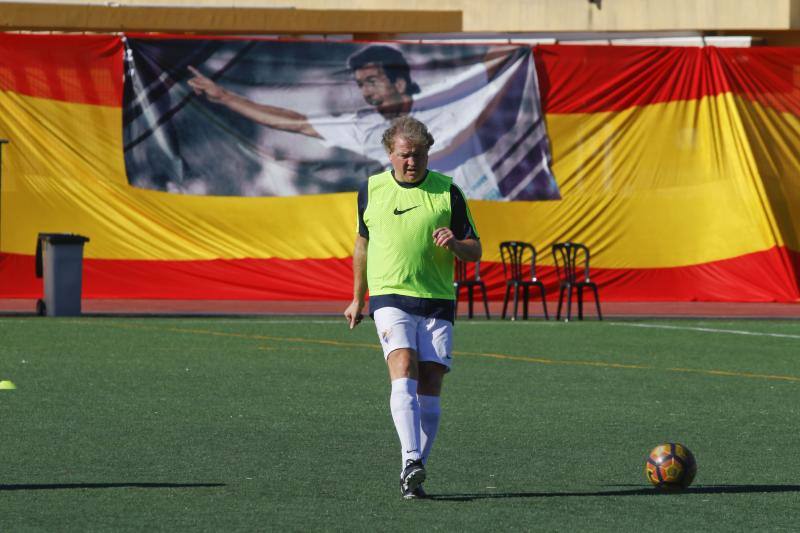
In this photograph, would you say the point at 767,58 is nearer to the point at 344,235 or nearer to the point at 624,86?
the point at 624,86

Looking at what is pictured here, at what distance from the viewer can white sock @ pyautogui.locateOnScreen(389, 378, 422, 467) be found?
7680 millimetres

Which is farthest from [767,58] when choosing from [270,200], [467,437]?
[467,437]

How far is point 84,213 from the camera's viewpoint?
24.8 metres

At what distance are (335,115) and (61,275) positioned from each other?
20.0ft

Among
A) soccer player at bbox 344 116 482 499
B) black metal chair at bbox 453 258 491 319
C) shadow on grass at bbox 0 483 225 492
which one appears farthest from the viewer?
black metal chair at bbox 453 258 491 319

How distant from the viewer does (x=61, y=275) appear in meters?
21.8

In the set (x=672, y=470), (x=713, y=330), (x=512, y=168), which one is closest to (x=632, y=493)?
(x=672, y=470)

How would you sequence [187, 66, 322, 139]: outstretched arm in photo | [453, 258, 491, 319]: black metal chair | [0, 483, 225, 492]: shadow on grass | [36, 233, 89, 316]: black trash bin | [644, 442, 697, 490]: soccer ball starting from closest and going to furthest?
[0, 483, 225, 492]: shadow on grass → [644, 442, 697, 490]: soccer ball → [36, 233, 89, 316]: black trash bin → [453, 258, 491, 319]: black metal chair → [187, 66, 322, 139]: outstretched arm in photo

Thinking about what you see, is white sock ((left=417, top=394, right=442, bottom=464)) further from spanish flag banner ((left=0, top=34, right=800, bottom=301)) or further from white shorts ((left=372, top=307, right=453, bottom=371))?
spanish flag banner ((left=0, top=34, right=800, bottom=301))

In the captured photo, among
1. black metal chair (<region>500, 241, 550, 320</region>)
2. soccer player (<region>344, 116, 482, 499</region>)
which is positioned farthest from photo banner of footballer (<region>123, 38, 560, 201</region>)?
soccer player (<region>344, 116, 482, 499</region>)

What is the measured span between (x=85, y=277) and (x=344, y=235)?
13.8 feet

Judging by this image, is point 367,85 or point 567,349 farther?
point 367,85

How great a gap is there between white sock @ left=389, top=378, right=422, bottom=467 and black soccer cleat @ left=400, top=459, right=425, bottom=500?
0.03 meters

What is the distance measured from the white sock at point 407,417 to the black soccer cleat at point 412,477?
0.11ft
